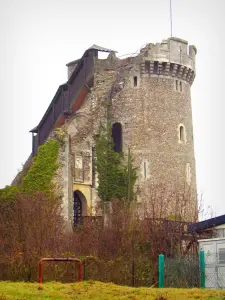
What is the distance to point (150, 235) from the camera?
1102 inches

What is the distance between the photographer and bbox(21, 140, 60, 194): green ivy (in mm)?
37531

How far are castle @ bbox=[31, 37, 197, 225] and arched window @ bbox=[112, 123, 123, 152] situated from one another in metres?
0.06

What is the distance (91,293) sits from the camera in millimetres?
17109

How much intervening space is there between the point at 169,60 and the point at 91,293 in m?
27.3

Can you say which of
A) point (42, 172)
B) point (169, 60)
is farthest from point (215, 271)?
point (169, 60)

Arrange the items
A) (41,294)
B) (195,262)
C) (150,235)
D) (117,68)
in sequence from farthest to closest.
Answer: (117,68)
(150,235)
(195,262)
(41,294)

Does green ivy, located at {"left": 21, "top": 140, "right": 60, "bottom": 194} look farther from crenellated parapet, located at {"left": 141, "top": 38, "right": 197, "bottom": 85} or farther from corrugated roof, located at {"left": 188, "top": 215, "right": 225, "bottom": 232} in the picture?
corrugated roof, located at {"left": 188, "top": 215, "right": 225, "bottom": 232}

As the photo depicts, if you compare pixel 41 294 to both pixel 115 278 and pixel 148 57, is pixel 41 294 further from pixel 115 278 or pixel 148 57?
pixel 148 57

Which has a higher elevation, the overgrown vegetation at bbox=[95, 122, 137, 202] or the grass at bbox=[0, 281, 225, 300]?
the overgrown vegetation at bbox=[95, 122, 137, 202]

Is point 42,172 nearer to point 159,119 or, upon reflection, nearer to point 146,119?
point 146,119

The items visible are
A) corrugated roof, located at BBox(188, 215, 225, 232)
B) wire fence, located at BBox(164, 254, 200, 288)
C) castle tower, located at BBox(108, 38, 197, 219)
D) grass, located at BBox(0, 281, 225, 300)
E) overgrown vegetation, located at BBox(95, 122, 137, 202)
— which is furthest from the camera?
castle tower, located at BBox(108, 38, 197, 219)

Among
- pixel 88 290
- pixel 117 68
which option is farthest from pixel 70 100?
pixel 88 290

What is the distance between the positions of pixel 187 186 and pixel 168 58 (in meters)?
7.70

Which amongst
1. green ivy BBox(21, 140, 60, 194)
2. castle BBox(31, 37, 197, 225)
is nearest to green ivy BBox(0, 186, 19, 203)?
green ivy BBox(21, 140, 60, 194)
